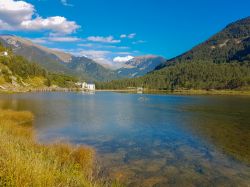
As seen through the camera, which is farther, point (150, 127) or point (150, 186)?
point (150, 127)

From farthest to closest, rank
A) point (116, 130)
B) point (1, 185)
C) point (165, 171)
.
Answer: point (116, 130) < point (165, 171) < point (1, 185)

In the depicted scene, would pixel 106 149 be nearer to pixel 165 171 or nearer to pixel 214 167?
pixel 165 171

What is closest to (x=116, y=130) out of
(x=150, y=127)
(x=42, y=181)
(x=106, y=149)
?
(x=150, y=127)

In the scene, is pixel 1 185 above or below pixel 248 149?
above

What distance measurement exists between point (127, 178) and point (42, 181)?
12683mm

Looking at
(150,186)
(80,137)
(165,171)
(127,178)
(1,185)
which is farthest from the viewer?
(80,137)

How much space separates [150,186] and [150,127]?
31.6 meters

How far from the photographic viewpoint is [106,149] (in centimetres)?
3328

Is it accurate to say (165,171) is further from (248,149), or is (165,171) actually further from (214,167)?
(248,149)

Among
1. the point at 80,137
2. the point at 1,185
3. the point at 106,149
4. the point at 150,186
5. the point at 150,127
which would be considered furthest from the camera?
the point at 150,127

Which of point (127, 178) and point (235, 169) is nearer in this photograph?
point (127, 178)

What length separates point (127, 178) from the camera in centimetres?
2306

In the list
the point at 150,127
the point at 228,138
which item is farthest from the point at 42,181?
the point at 150,127

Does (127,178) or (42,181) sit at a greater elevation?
(42,181)
